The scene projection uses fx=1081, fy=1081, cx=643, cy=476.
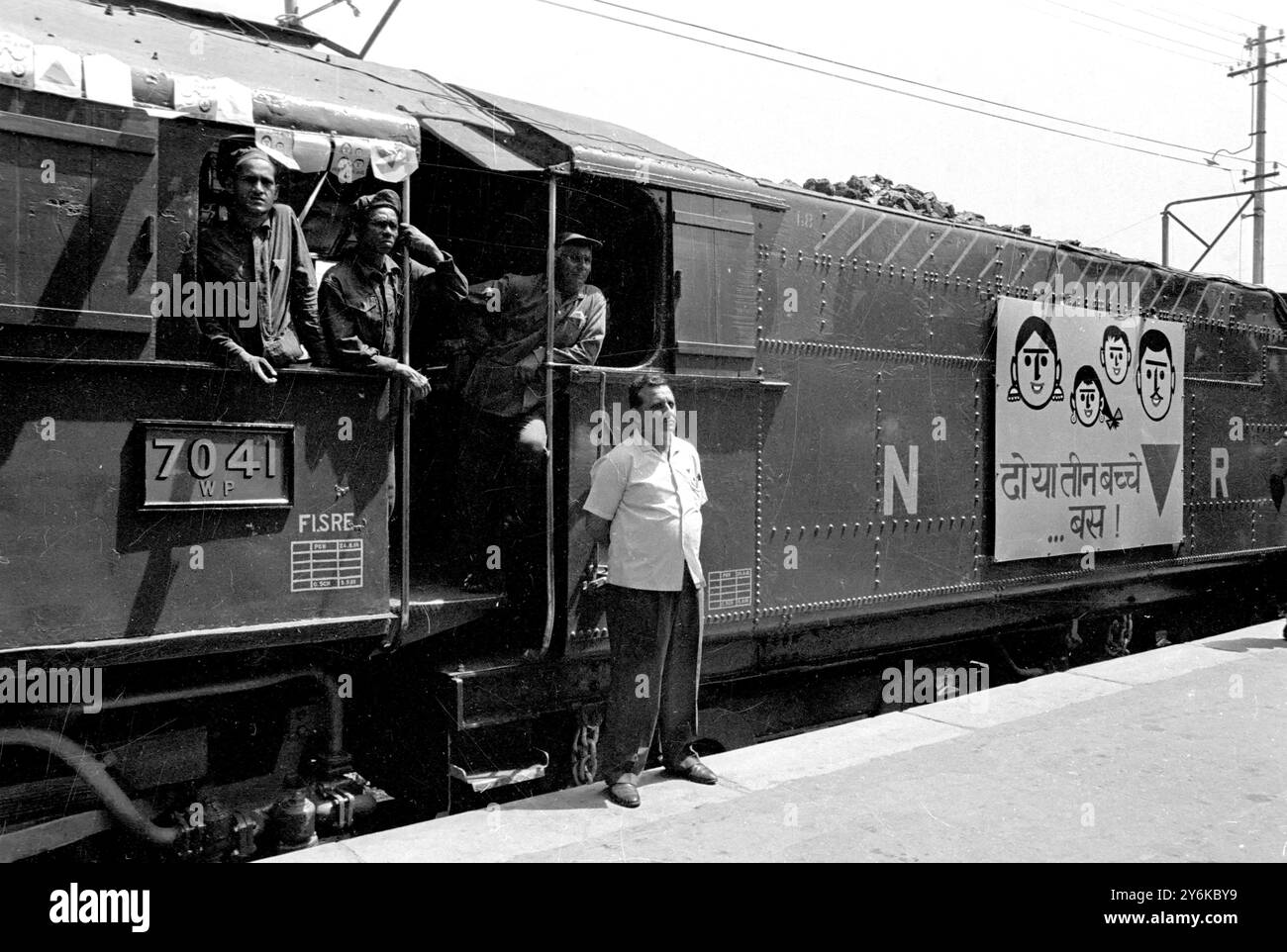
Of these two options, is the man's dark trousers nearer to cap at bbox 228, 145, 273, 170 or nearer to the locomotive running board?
the locomotive running board

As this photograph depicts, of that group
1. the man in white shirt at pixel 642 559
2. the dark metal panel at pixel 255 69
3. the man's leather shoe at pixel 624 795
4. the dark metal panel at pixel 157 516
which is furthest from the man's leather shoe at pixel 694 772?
the dark metal panel at pixel 255 69

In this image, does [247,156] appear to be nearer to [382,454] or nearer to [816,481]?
[382,454]

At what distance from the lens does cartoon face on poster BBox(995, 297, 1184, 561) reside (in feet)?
22.8

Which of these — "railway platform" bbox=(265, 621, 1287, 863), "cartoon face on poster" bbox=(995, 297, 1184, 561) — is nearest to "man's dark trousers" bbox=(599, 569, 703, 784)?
"railway platform" bbox=(265, 621, 1287, 863)

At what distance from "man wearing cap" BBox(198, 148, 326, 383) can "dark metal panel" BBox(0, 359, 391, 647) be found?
105mm

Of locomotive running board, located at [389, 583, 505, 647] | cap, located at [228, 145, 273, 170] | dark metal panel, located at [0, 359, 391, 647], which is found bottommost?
locomotive running board, located at [389, 583, 505, 647]

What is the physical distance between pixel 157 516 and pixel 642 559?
71.5 inches

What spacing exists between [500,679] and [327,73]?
2551 mm

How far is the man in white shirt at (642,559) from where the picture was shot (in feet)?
14.5

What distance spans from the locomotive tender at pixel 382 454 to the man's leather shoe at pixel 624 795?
589mm

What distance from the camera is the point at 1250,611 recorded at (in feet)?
32.7

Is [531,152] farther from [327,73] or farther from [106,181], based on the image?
[106,181]

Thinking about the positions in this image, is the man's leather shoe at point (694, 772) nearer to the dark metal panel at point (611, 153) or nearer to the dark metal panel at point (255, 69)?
the dark metal panel at point (611, 153)

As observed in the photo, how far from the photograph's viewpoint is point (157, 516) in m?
3.53
